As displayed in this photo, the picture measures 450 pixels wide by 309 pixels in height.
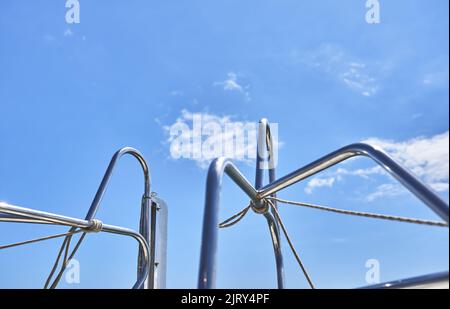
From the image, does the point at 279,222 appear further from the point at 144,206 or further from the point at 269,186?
the point at 144,206

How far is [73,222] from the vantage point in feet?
4.45

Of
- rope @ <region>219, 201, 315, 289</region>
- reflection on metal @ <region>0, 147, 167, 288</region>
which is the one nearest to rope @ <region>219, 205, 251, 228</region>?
rope @ <region>219, 201, 315, 289</region>

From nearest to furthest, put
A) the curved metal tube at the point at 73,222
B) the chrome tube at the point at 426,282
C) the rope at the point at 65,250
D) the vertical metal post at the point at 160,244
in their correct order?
the chrome tube at the point at 426,282 → the curved metal tube at the point at 73,222 → the rope at the point at 65,250 → the vertical metal post at the point at 160,244

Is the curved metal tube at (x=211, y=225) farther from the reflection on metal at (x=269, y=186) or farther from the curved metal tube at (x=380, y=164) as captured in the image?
the curved metal tube at (x=380, y=164)

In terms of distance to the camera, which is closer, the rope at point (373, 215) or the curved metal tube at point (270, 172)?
the rope at point (373, 215)

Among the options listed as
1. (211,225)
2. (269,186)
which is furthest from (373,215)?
(211,225)

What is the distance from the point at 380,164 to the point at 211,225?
1.29ft

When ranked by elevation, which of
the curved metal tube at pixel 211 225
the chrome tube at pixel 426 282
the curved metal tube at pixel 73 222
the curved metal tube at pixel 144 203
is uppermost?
the curved metal tube at pixel 144 203

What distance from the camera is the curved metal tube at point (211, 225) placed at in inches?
27.7

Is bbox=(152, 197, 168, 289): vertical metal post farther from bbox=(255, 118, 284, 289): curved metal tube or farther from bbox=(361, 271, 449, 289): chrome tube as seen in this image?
bbox=(361, 271, 449, 289): chrome tube

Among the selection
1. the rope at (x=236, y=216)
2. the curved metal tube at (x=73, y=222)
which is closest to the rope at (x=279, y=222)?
the rope at (x=236, y=216)
